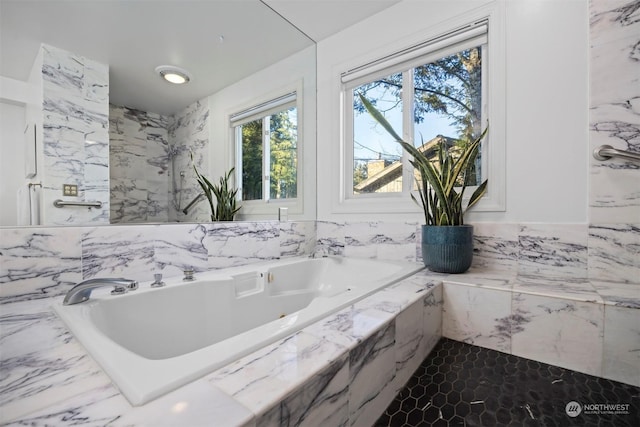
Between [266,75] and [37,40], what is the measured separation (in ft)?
4.17

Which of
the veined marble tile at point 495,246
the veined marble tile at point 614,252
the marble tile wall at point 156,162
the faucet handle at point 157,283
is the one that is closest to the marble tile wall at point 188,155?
the marble tile wall at point 156,162

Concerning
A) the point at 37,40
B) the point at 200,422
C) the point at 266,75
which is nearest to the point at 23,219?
the point at 37,40

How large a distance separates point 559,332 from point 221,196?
1.75 m

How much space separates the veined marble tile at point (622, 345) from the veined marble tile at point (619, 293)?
0.06 feet

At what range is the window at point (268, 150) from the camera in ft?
5.93

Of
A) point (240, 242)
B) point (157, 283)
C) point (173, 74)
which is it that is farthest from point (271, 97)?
point (157, 283)

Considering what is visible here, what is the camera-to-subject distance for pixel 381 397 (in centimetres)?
80

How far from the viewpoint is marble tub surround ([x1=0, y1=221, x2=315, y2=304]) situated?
94 cm

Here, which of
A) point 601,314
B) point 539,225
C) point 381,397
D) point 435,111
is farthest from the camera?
point 435,111

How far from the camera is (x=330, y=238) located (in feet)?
7.05

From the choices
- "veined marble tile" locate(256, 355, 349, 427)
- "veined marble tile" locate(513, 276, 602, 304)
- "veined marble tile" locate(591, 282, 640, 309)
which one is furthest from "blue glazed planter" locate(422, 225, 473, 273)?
"veined marble tile" locate(256, 355, 349, 427)

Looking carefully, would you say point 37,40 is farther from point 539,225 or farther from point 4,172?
point 539,225

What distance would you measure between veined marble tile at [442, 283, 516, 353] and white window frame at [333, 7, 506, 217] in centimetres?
55

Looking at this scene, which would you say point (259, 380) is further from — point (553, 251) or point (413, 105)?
point (413, 105)
